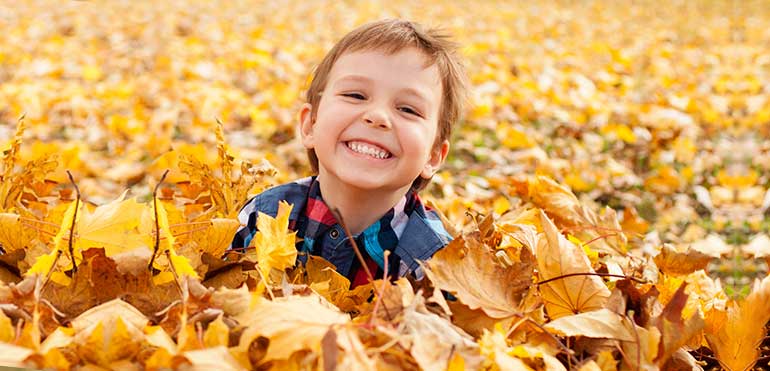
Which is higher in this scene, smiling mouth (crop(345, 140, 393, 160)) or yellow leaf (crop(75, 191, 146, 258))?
smiling mouth (crop(345, 140, 393, 160))

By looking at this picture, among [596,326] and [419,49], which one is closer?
[596,326]

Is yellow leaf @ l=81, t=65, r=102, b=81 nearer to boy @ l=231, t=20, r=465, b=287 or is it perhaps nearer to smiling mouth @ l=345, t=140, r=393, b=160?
boy @ l=231, t=20, r=465, b=287

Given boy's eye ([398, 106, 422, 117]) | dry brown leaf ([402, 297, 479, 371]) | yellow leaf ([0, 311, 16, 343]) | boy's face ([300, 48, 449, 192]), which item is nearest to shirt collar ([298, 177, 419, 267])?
boy's face ([300, 48, 449, 192])

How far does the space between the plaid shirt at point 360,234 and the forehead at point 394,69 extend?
0.33m

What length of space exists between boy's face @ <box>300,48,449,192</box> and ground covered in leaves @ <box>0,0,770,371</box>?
0.70 feet

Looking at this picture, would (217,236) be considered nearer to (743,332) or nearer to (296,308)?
(296,308)

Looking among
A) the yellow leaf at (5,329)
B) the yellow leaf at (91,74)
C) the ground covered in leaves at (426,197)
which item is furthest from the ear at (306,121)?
the yellow leaf at (91,74)

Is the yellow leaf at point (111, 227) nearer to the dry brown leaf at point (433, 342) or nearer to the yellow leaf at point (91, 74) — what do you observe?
the dry brown leaf at point (433, 342)

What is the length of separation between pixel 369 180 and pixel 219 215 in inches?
15.0

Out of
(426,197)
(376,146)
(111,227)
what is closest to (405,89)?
(376,146)

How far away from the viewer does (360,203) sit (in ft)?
6.87

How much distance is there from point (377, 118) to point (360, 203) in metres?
0.30

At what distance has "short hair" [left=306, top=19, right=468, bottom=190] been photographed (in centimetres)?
201

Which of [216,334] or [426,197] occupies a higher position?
[216,334]
